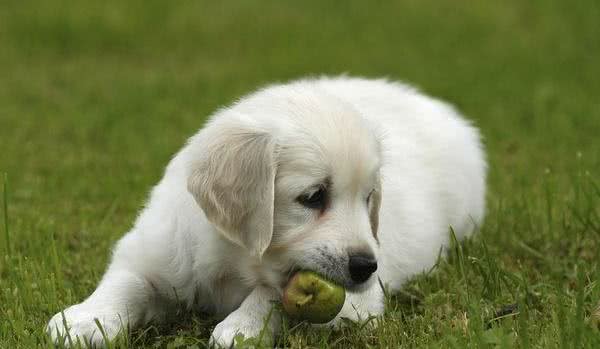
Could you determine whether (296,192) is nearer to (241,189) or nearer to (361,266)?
(241,189)

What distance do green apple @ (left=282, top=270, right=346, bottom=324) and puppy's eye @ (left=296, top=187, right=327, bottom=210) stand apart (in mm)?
252

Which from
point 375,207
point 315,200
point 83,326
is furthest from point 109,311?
point 375,207

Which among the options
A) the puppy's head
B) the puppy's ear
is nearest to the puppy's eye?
the puppy's head

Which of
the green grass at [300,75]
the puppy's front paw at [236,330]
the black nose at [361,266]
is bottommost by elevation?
the green grass at [300,75]

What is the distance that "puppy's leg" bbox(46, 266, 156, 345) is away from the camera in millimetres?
3773

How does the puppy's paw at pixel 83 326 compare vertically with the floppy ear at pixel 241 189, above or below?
below

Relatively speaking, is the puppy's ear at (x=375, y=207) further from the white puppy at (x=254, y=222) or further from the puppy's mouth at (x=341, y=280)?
the puppy's mouth at (x=341, y=280)

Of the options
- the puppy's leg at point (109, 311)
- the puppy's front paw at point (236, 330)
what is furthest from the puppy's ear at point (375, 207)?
the puppy's leg at point (109, 311)

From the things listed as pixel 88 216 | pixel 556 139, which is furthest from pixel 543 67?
pixel 88 216

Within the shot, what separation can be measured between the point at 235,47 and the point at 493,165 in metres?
4.70

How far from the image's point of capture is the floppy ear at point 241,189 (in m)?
3.78

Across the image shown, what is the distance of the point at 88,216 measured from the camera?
240 inches

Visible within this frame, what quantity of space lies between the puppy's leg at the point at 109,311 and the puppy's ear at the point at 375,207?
981mm

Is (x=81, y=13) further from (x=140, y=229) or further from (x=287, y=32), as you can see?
(x=140, y=229)
